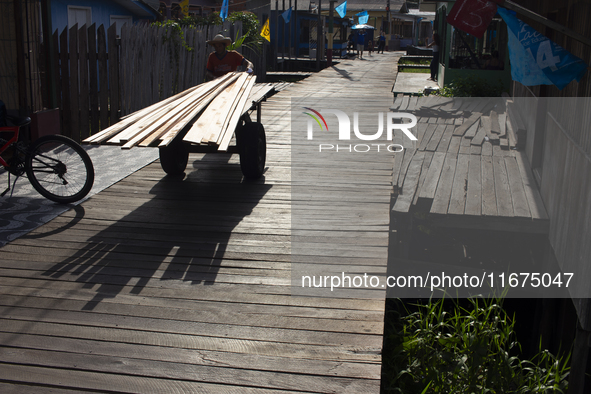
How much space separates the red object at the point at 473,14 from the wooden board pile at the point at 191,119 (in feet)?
7.97

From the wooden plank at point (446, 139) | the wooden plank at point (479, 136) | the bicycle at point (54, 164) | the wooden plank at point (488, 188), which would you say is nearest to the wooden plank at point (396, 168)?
the wooden plank at point (446, 139)

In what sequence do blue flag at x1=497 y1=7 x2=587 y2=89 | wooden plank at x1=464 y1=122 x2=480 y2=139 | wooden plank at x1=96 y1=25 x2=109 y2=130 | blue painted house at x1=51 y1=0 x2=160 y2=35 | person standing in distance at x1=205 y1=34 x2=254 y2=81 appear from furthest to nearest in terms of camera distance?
blue painted house at x1=51 y1=0 x2=160 y2=35
wooden plank at x1=96 y1=25 x2=109 y2=130
wooden plank at x1=464 y1=122 x2=480 y2=139
person standing in distance at x1=205 y1=34 x2=254 y2=81
blue flag at x1=497 y1=7 x2=587 y2=89

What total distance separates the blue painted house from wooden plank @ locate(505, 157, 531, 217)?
9.67m

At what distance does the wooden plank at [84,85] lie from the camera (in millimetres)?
9867

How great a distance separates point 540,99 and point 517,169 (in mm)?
1112

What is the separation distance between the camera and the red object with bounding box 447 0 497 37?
573 cm

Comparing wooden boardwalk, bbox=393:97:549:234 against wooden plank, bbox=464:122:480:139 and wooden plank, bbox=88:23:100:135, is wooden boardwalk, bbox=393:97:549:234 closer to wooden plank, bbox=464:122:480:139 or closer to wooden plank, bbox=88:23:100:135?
wooden plank, bbox=464:122:480:139

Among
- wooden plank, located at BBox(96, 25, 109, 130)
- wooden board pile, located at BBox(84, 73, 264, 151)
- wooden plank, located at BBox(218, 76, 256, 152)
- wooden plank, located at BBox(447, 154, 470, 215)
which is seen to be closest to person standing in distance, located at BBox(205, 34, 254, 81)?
wooden board pile, located at BBox(84, 73, 264, 151)

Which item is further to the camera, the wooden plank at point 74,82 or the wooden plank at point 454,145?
the wooden plank at point 74,82

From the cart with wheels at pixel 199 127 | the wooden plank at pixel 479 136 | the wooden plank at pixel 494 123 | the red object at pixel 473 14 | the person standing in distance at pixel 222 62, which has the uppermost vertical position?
the red object at pixel 473 14

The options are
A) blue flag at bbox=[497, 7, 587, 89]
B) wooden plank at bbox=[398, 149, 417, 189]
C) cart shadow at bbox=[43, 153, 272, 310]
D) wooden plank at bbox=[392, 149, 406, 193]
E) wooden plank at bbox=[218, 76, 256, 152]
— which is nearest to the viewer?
cart shadow at bbox=[43, 153, 272, 310]

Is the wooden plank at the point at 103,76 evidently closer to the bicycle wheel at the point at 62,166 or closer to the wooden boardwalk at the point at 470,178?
the bicycle wheel at the point at 62,166

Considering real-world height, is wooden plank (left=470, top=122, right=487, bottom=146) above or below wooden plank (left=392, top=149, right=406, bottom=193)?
above

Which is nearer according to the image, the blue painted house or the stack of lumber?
the stack of lumber
